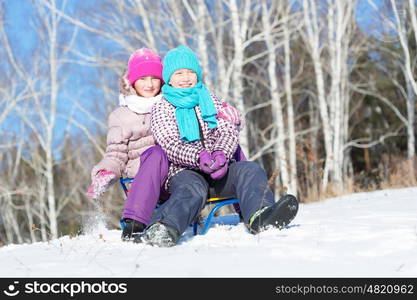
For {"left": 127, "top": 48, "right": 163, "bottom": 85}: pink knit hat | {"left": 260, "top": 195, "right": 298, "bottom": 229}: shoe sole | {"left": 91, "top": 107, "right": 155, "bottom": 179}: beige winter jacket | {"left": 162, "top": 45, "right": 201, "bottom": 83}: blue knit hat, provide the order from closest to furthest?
{"left": 260, "top": 195, "right": 298, "bottom": 229}: shoe sole → {"left": 162, "top": 45, "right": 201, "bottom": 83}: blue knit hat → {"left": 91, "top": 107, "right": 155, "bottom": 179}: beige winter jacket → {"left": 127, "top": 48, "right": 163, "bottom": 85}: pink knit hat

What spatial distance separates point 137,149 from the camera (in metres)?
3.76

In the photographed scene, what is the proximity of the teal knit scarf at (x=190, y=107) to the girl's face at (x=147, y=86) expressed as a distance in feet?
1.65

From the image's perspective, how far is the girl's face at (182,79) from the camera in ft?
11.6

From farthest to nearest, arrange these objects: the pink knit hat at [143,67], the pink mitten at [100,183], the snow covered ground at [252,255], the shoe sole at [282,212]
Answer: the pink knit hat at [143,67] < the pink mitten at [100,183] < the shoe sole at [282,212] < the snow covered ground at [252,255]

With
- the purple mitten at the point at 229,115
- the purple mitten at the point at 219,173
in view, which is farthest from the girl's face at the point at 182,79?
the purple mitten at the point at 219,173

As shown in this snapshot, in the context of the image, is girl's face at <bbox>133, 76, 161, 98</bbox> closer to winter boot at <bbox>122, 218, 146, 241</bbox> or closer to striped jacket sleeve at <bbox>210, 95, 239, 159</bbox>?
striped jacket sleeve at <bbox>210, 95, 239, 159</bbox>

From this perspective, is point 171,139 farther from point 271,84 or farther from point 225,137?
point 271,84

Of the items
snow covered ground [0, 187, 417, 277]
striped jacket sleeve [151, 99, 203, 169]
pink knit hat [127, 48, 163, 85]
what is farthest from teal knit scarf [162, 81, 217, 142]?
snow covered ground [0, 187, 417, 277]

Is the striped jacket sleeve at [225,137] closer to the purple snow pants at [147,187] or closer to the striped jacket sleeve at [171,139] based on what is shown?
the striped jacket sleeve at [171,139]

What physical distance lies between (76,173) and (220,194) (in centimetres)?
2217

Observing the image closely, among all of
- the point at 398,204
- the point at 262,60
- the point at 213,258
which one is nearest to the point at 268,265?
the point at 213,258

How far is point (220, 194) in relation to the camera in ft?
10.9

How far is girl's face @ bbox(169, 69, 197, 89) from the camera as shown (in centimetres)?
354

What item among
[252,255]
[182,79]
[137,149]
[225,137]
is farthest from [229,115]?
[252,255]
